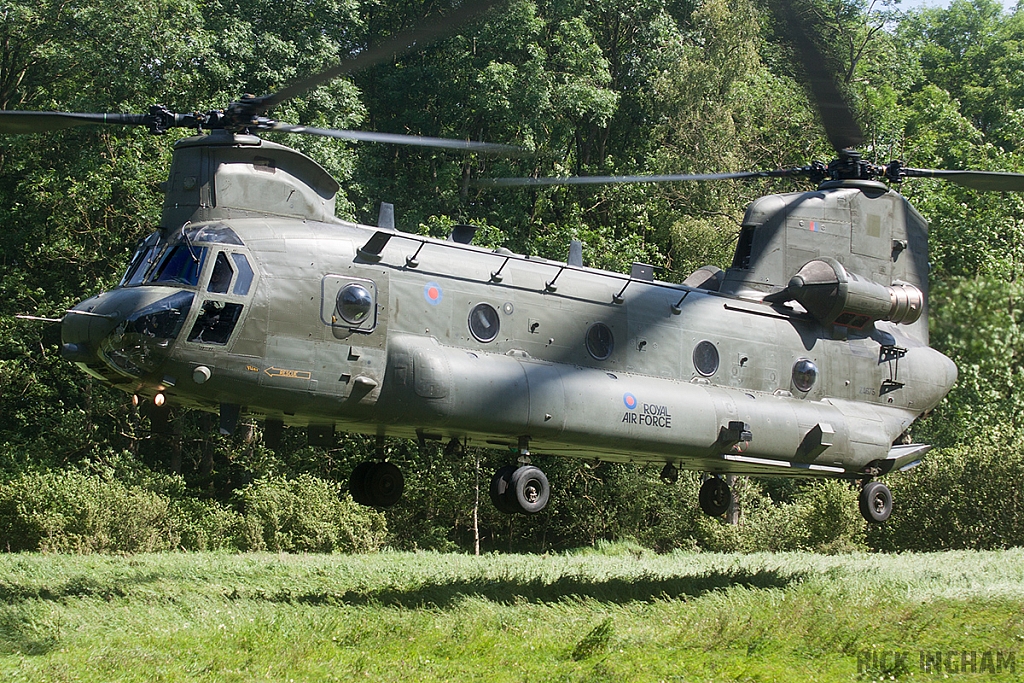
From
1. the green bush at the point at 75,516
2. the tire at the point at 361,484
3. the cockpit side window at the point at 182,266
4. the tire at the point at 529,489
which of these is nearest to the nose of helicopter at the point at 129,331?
the cockpit side window at the point at 182,266

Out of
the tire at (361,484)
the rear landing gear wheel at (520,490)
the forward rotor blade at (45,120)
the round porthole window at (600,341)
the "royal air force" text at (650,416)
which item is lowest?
the tire at (361,484)

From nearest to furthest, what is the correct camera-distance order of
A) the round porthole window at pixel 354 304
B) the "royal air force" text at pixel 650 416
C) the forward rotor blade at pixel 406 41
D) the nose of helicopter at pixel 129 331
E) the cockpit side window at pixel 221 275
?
the forward rotor blade at pixel 406 41 → the nose of helicopter at pixel 129 331 → the cockpit side window at pixel 221 275 → the round porthole window at pixel 354 304 → the "royal air force" text at pixel 650 416

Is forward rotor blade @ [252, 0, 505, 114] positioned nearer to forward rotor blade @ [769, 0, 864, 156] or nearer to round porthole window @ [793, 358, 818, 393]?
forward rotor blade @ [769, 0, 864, 156]

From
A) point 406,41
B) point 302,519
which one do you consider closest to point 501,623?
point 406,41

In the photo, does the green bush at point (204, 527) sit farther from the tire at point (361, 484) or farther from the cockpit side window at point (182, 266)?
the cockpit side window at point (182, 266)

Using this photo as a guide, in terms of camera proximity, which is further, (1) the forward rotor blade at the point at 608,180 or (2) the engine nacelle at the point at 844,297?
(2) the engine nacelle at the point at 844,297

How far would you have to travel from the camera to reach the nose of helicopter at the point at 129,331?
1150 cm

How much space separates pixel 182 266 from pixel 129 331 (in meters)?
0.96

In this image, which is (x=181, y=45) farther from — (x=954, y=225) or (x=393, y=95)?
(x=954, y=225)

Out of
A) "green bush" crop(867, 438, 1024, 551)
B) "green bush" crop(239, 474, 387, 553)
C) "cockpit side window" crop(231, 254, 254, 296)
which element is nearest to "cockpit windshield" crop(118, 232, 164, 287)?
"cockpit side window" crop(231, 254, 254, 296)

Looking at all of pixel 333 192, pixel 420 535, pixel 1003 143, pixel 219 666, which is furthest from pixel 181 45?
pixel 1003 143

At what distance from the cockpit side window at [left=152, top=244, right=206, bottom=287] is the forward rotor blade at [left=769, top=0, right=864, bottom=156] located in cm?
708

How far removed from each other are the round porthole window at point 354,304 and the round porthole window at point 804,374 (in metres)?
6.85

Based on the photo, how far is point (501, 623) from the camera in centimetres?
1385
